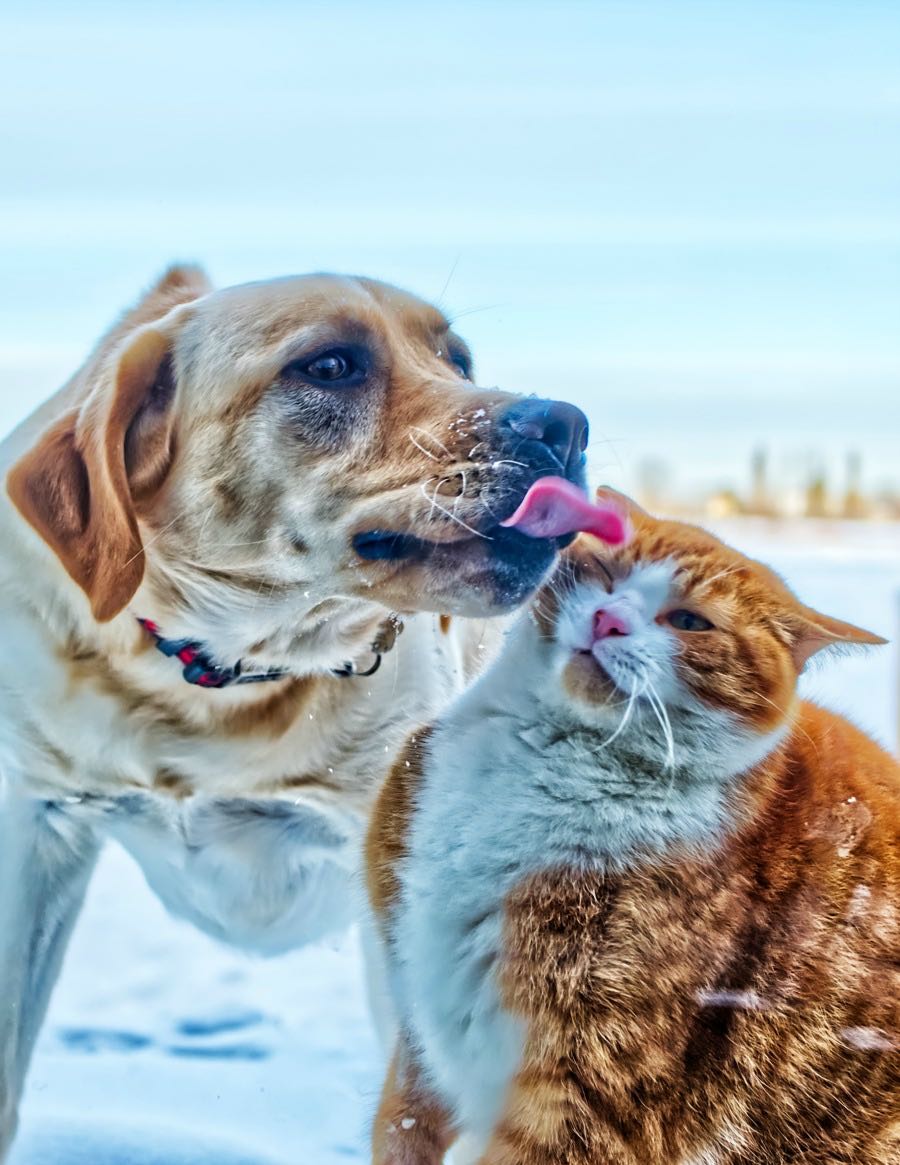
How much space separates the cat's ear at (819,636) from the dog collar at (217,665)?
1.73 feet

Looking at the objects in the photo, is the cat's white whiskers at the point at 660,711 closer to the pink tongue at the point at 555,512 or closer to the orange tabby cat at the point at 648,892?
the orange tabby cat at the point at 648,892

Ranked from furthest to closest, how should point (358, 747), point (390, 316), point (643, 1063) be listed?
point (358, 747)
point (390, 316)
point (643, 1063)

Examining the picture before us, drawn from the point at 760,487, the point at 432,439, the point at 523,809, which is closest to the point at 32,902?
the point at 523,809

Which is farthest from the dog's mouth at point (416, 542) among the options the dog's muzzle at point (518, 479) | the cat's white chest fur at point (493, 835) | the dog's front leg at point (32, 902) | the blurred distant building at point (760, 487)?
the dog's front leg at point (32, 902)

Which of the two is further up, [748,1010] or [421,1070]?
[748,1010]

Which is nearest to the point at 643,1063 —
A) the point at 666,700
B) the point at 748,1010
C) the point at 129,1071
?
the point at 748,1010

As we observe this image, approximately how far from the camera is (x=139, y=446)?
1494 millimetres

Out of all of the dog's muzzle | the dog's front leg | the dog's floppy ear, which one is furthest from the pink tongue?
the dog's front leg

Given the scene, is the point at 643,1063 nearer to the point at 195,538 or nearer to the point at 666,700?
the point at 666,700

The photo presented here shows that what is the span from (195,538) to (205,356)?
0.22 meters

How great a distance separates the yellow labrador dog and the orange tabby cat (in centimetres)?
14

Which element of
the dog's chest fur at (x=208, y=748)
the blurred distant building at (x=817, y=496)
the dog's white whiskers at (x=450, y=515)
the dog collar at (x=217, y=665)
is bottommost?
the dog's chest fur at (x=208, y=748)

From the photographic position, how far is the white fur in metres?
1.30

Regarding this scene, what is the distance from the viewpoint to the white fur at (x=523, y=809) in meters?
1.30
